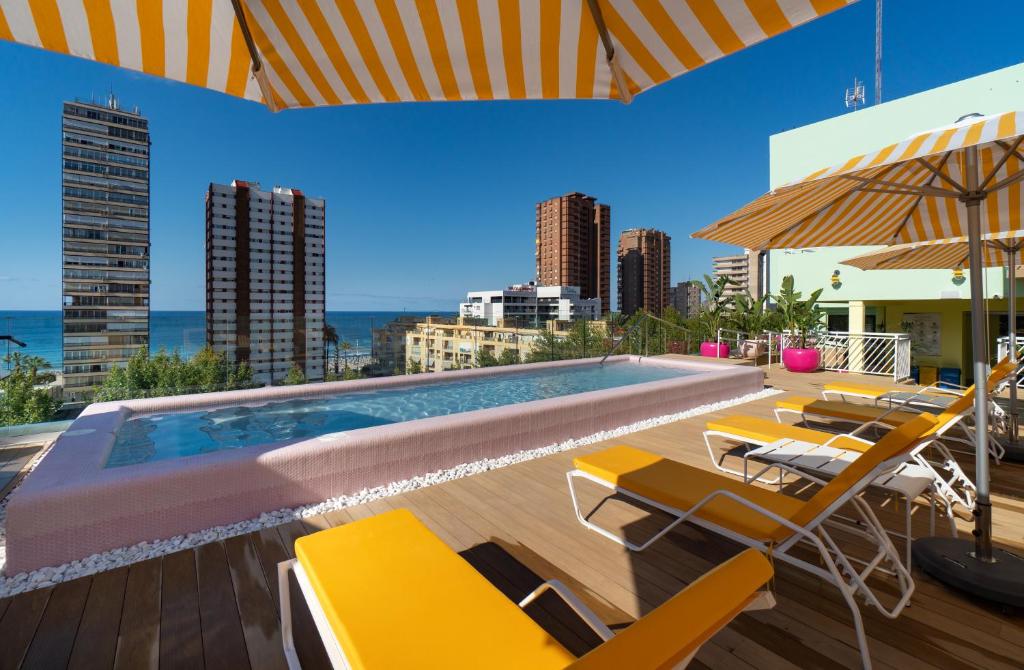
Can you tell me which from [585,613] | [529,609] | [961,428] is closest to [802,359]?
[961,428]

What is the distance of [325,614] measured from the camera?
1.49 meters

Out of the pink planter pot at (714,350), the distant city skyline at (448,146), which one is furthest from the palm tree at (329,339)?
the pink planter pot at (714,350)

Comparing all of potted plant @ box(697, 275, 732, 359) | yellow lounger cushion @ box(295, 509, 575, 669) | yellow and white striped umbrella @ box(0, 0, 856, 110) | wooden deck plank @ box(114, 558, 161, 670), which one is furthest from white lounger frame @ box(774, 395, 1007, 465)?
potted plant @ box(697, 275, 732, 359)

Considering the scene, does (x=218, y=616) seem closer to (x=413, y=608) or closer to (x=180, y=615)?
(x=180, y=615)

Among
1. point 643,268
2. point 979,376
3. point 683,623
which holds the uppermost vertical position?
point 643,268

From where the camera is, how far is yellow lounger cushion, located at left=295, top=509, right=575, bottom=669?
128 cm

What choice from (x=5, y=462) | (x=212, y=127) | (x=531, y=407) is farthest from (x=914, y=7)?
(x=212, y=127)

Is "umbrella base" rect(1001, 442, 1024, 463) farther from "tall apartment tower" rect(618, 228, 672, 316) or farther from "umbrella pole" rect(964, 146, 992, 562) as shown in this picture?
"tall apartment tower" rect(618, 228, 672, 316)

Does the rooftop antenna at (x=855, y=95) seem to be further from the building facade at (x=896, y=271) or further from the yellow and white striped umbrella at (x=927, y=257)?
the yellow and white striped umbrella at (x=927, y=257)

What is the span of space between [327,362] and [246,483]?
18.9 feet

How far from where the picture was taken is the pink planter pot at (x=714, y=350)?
1145cm

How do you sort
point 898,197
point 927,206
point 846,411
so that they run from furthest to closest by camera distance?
point 846,411 → point 927,206 → point 898,197

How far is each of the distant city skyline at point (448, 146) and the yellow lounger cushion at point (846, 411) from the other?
358 cm

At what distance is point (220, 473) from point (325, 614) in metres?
2.11
